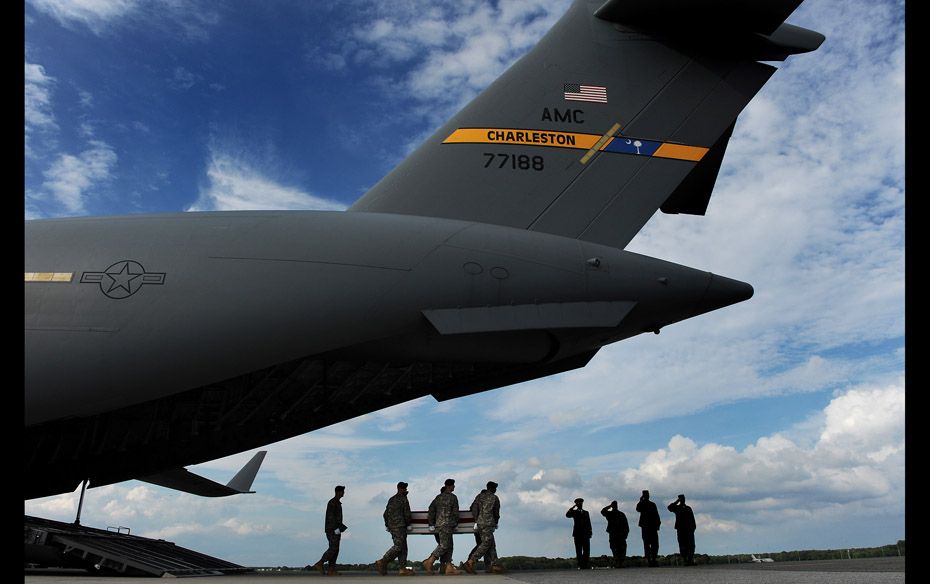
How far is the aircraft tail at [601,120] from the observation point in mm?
7258

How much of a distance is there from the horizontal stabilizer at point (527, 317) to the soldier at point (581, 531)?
12.6 feet

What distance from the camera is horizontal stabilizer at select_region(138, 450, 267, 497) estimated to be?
44.2 feet

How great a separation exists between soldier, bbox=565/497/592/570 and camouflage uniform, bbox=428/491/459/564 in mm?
2627

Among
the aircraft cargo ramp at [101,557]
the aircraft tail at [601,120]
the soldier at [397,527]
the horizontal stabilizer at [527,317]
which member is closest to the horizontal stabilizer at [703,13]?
the aircraft tail at [601,120]

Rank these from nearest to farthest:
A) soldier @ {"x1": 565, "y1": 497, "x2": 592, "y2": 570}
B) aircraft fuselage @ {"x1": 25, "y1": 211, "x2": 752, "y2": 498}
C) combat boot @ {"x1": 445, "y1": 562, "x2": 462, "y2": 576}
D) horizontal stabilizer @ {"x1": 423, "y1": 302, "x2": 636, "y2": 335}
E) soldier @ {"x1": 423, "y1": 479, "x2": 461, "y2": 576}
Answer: aircraft fuselage @ {"x1": 25, "y1": 211, "x2": 752, "y2": 498} < horizontal stabilizer @ {"x1": 423, "y1": 302, "x2": 636, "y2": 335} < combat boot @ {"x1": 445, "y1": 562, "x2": 462, "y2": 576} < soldier @ {"x1": 423, "y1": 479, "x2": 461, "y2": 576} < soldier @ {"x1": 565, "y1": 497, "x2": 592, "y2": 570}

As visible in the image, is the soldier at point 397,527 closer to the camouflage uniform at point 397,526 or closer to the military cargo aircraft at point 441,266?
the camouflage uniform at point 397,526

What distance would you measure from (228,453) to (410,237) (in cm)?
469

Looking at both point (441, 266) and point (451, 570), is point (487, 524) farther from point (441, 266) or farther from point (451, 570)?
point (441, 266)

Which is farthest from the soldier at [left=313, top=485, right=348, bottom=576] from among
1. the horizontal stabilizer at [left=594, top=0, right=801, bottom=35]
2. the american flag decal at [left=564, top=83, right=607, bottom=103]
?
the horizontal stabilizer at [left=594, top=0, right=801, bottom=35]

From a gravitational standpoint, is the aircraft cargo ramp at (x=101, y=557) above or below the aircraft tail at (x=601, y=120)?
below

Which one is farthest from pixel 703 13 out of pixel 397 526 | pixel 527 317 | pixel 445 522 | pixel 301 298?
pixel 397 526

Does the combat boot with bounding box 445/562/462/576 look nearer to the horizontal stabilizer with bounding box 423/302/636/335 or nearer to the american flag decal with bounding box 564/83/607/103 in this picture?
the horizontal stabilizer with bounding box 423/302/636/335
